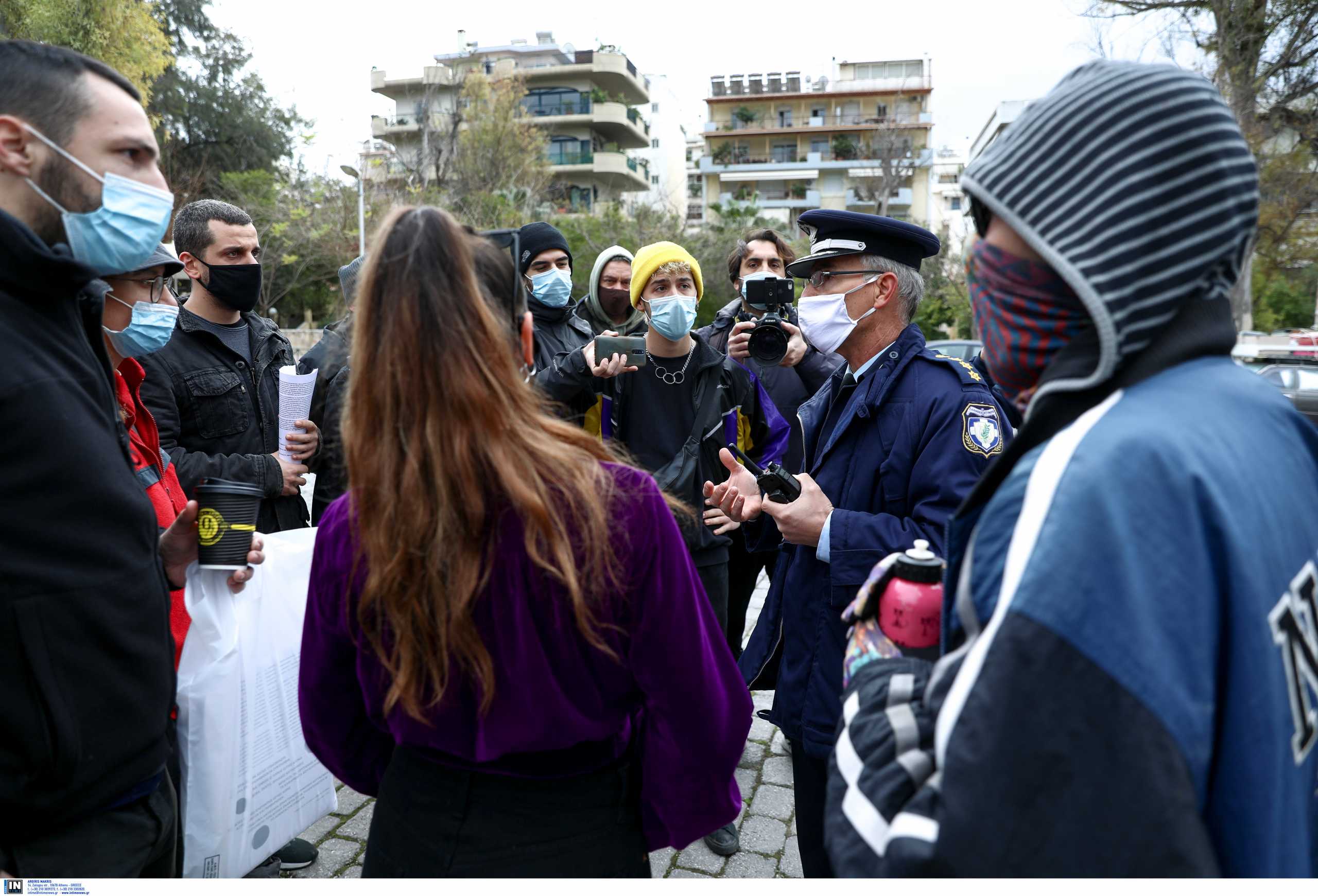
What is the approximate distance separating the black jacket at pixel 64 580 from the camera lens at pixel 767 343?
256cm

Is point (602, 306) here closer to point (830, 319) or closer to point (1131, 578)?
point (830, 319)

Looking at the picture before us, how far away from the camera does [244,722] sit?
2506 mm

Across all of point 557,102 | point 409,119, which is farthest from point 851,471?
point 557,102

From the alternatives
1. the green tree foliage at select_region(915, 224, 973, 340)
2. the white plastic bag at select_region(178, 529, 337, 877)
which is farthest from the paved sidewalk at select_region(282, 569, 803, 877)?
the green tree foliage at select_region(915, 224, 973, 340)

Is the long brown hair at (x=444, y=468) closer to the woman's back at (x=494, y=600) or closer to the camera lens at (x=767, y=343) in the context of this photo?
the woman's back at (x=494, y=600)

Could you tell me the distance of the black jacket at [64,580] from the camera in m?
1.62

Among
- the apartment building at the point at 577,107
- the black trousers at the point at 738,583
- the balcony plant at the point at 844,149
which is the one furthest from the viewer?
the balcony plant at the point at 844,149

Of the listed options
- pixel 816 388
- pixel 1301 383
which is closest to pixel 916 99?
pixel 1301 383

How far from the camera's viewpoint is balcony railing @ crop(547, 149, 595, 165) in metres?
53.5

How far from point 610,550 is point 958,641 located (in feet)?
2.01

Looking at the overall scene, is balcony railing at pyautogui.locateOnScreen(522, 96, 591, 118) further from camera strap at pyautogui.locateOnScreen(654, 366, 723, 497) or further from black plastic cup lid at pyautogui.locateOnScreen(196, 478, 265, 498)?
black plastic cup lid at pyautogui.locateOnScreen(196, 478, 265, 498)

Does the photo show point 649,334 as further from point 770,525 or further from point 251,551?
point 251,551

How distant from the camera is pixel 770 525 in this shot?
10.1 feet

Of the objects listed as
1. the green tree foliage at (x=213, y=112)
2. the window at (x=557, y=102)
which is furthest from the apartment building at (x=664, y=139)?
the green tree foliage at (x=213, y=112)
